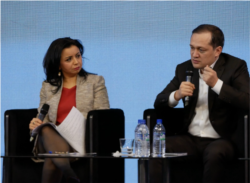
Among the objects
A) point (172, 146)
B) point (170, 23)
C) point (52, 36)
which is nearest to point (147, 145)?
point (172, 146)

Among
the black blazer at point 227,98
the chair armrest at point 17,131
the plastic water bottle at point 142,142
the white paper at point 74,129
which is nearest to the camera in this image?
the plastic water bottle at point 142,142

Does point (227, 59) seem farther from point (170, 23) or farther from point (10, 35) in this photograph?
point (10, 35)

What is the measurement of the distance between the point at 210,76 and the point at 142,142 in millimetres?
602

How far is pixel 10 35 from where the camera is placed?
420 centimetres

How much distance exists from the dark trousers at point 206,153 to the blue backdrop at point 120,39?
981 millimetres

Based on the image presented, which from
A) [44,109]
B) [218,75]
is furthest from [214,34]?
[44,109]

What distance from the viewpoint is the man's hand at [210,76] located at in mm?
2932

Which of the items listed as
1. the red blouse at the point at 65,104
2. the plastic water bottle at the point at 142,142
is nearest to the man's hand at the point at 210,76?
the plastic water bottle at the point at 142,142

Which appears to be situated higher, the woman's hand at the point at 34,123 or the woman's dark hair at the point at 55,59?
the woman's dark hair at the point at 55,59

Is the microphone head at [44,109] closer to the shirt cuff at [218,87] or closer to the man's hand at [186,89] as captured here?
the man's hand at [186,89]

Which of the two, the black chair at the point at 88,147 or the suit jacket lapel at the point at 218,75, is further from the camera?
the black chair at the point at 88,147

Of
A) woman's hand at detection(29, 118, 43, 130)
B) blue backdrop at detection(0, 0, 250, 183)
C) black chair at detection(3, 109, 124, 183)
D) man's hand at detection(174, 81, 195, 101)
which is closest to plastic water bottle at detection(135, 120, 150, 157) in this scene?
man's hand at detection(174, 81, 195, 101)

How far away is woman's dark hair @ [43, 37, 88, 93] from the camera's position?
11.3ft

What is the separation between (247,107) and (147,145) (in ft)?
2.23
